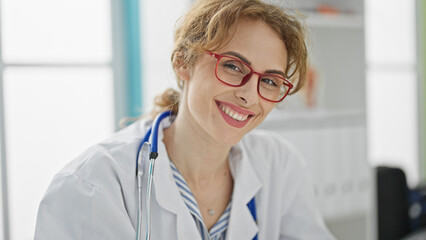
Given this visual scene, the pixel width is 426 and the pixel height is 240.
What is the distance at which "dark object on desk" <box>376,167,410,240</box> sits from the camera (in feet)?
8.34

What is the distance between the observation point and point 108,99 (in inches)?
91.0

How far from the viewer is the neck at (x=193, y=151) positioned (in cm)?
134

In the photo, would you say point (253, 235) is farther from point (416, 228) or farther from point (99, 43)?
point (416, 228)

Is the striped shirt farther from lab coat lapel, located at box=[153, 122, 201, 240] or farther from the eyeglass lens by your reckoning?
the eyeglass lens

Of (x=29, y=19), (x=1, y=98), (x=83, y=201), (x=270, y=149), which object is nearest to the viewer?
(x=83, y=201)

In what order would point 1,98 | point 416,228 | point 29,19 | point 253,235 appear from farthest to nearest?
point 416,228, point 29,19, point 1,98, point 253,235

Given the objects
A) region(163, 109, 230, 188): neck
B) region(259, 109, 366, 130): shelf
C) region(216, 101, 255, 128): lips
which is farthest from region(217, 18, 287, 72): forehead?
region(259, 109, 366, 130): shelf

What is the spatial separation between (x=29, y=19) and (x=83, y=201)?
1147 mm

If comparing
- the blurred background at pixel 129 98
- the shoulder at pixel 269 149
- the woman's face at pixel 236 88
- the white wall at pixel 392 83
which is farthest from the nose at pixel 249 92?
the white wall at pixel 392 83

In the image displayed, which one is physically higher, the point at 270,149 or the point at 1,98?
the point at 1,98

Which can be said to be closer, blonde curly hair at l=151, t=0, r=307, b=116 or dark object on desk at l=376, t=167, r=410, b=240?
blonde curly hair at l=151, t=0, r=307, b=116

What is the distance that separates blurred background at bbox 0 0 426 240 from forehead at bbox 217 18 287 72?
2.49ft

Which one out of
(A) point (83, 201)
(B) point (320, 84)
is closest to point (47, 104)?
(A) point (83, 201)

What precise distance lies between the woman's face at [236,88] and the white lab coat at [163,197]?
0.19 metres
